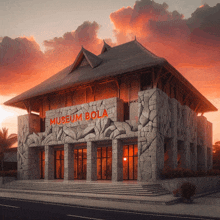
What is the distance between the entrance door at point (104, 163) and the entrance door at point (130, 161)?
2.16m

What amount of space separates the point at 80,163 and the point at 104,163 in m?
3.80

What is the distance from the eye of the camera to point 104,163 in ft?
107

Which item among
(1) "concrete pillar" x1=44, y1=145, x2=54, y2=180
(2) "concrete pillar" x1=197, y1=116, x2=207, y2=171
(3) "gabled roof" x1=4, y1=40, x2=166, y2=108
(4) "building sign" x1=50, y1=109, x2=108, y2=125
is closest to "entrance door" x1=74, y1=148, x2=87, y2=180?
(1) "concrete pillar" x1=44, y1=145, x2=54, y2=180

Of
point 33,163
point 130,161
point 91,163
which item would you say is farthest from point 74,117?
point 33,163

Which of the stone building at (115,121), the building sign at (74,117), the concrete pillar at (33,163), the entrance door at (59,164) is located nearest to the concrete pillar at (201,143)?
the stone building at (115,121)

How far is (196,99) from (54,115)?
63.1 ft

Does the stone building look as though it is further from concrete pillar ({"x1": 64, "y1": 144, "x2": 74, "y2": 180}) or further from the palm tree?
the palm tree

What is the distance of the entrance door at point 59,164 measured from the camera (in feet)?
118

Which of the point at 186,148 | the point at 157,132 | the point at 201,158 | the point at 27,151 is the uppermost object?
the point at 157,132

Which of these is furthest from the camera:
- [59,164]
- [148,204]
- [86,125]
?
[59,164]

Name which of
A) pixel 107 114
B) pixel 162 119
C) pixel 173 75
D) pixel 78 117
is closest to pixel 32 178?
pixel 78 117

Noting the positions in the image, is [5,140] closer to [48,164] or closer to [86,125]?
[48,164]

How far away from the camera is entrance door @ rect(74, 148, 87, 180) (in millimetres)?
34438

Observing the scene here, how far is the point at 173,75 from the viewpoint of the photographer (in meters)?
28.0
